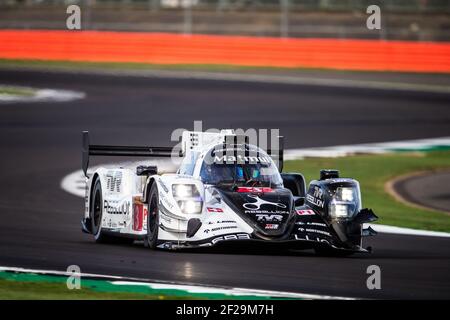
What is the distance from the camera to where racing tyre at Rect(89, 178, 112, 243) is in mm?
14023

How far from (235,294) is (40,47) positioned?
34.3m

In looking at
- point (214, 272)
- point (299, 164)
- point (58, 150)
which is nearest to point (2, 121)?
point (58, 150)

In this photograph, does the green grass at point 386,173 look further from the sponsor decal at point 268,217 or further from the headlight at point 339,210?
the sponsor decal at point 268,217

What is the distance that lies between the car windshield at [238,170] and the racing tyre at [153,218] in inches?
23.2

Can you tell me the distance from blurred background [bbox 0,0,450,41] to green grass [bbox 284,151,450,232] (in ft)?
76.6

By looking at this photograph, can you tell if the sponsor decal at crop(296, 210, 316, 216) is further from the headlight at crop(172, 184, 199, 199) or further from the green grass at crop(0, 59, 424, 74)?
the green grass at crop(0, 59, 424, 74)

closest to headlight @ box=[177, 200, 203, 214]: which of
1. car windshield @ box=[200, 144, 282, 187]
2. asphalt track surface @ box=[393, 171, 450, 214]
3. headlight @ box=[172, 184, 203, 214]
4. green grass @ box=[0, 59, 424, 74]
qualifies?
headlight @ box=[172, 184, 203, 214]

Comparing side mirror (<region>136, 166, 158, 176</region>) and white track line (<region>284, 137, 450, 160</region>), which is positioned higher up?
side mirror (<region>136, 166, 158, 176</region>)

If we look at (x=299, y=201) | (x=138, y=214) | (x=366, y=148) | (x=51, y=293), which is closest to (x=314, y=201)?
(x=299, y=201)

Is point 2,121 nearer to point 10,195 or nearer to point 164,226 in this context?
point 10,195

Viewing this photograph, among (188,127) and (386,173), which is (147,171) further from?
(188,127)

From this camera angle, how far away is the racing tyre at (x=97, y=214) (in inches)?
552

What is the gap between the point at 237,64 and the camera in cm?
4344

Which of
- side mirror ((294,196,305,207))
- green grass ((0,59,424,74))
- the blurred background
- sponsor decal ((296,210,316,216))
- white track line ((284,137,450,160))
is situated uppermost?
the blurred background
